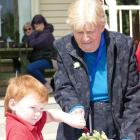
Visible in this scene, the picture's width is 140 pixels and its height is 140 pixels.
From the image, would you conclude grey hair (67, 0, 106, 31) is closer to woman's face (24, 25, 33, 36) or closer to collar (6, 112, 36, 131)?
collar (6, 112, 36, 131)

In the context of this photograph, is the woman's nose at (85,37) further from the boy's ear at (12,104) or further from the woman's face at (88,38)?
the boy's ear at (12,104)

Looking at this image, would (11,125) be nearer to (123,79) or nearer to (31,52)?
(123,79)

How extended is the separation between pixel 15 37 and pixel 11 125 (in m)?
9.15

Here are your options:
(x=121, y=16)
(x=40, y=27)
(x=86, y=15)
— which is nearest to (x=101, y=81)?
(x=86, y=15)

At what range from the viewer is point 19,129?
287 cm

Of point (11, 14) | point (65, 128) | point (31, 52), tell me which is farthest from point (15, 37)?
point (65, 128)

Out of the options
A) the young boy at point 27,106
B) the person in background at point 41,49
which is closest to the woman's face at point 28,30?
the person in background at point 41,49

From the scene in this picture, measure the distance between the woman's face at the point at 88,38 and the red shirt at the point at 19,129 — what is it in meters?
0.50

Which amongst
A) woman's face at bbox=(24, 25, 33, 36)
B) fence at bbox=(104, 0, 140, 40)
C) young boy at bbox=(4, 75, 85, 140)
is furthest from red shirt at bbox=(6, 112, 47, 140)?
woman's face at bbox=(24, 25, 33, 36)

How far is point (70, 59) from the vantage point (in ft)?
10.3

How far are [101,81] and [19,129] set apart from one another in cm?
55

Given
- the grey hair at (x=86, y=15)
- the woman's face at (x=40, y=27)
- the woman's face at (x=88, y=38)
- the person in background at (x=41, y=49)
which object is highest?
the grey hair at (x=86, y=15)

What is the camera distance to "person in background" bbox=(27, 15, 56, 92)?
9.52m

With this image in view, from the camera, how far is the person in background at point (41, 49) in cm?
952
